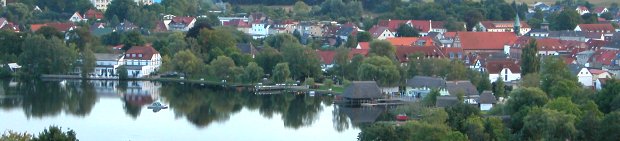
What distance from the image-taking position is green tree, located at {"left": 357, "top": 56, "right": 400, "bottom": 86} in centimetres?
1770

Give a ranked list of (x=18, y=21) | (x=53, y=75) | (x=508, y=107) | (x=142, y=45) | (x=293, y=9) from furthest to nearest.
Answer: (x=293, y=9)
(x=18, y=21)
(x=142, y=45)
(x=53, y=75)
(x=508, y=107)

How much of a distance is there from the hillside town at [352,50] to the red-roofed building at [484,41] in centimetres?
3

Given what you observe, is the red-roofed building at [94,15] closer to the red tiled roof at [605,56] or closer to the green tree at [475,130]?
the red tiled roof at [605,56]

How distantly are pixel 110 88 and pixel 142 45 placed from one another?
10.4 ft

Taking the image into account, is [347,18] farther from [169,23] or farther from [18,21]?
[18,21]

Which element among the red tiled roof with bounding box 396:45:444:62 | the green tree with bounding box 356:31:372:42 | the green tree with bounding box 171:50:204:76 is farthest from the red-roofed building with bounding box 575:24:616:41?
the green tree with bounding box 171:50:204:76

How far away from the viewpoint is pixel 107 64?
68.1 ft

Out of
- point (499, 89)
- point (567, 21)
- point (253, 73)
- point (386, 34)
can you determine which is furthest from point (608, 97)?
point (567, 21)

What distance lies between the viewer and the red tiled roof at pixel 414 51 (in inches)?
807

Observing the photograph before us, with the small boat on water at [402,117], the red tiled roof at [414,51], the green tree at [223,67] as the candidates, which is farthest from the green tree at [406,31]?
the small boat on water at [402,117]

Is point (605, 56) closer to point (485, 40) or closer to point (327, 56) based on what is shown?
point (485, 40)

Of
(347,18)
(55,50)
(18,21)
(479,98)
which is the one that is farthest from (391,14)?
(479,98)

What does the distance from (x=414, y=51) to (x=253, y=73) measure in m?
2.85

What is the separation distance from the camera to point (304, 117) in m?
15.5
